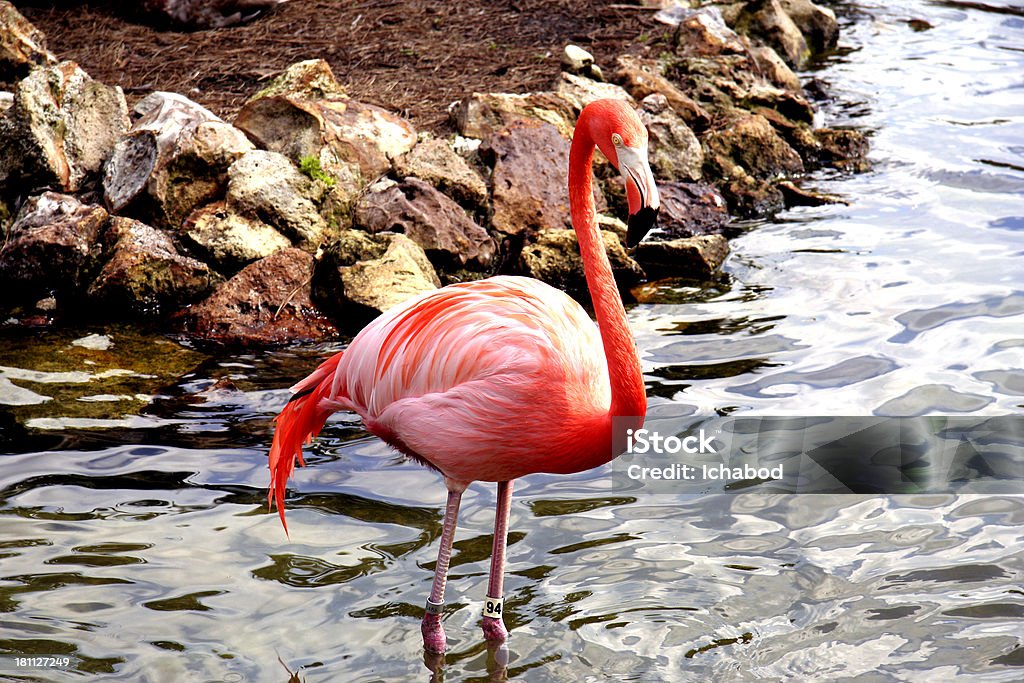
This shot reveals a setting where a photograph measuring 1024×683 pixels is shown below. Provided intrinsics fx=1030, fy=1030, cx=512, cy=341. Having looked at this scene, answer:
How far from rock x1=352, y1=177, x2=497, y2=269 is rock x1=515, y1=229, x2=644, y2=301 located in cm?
32

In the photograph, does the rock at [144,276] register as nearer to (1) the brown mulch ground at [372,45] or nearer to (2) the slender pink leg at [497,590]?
(1) the brown mulch ground at [372,45]

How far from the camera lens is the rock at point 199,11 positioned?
965cm

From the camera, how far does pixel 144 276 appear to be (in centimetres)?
607

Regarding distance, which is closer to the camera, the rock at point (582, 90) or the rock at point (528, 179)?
the rock at point (528, 179)

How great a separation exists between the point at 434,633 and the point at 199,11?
7849 millimetres

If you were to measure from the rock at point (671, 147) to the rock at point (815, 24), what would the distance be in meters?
5.07

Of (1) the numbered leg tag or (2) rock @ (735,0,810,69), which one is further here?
(2) rock @ (735,0,810,69)

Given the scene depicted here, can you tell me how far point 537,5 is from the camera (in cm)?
1073

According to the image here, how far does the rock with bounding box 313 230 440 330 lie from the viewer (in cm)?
584

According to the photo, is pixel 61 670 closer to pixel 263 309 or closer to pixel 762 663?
pixel 762 663

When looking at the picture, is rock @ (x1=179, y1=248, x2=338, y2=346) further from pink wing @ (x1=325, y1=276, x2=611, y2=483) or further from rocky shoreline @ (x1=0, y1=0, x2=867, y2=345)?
pink wing @ (x1=325, y1=276, x2=611, y2=483)

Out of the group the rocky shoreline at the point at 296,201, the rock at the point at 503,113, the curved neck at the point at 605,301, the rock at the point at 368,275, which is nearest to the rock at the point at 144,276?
the rocky shoreline at the point at 296,201

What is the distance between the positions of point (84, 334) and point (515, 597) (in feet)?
10.6

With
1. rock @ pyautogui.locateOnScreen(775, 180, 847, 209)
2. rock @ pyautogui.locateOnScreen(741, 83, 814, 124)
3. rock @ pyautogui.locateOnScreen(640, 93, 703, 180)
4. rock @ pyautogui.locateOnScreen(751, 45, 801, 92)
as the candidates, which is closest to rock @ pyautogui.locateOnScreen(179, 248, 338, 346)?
rock @ pyautogui.locateOnScreen(640, 93, 703, 180)
